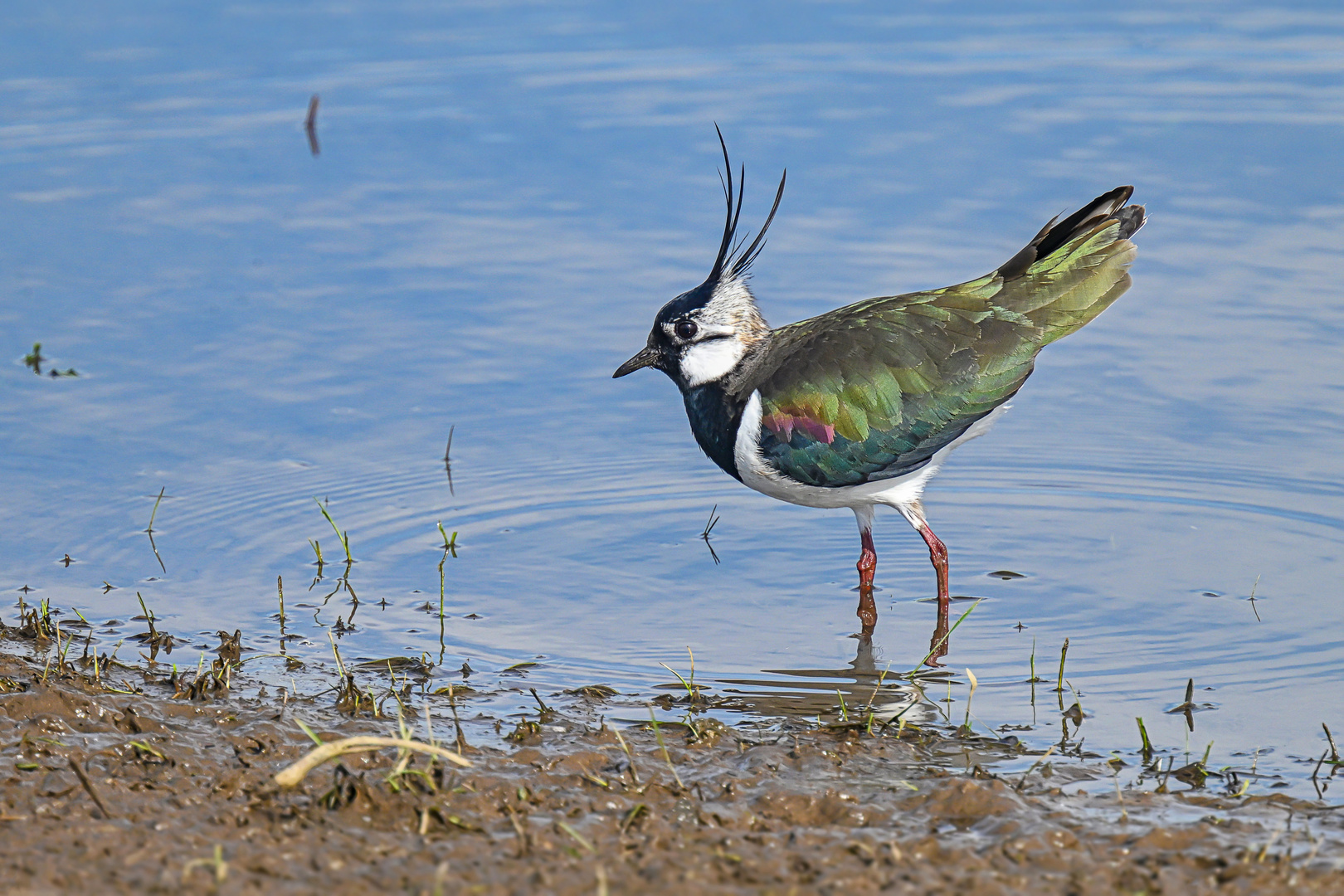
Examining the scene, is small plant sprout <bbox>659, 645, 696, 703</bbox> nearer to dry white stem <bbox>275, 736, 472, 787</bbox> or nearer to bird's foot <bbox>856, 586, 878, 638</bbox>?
bird's foot <bbox>856, 586, 878, 638</bbox>

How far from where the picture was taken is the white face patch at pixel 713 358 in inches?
265

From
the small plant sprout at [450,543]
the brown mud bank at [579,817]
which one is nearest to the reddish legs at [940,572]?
the brown mud bank at [579,817]

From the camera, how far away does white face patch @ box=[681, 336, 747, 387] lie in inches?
265

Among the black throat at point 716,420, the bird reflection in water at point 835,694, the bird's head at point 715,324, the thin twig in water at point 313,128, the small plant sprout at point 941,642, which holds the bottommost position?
the bird reflection in water at point 835,694

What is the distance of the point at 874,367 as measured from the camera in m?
6.36

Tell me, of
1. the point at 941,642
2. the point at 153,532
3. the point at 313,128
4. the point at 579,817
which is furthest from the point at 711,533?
the point at 313,128

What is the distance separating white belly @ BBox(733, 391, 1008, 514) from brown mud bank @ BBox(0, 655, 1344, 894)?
5.09ft

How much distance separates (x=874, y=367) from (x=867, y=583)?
94cm

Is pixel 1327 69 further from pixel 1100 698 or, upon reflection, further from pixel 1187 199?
pixel 1100 698

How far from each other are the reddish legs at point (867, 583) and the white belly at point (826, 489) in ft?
0.54

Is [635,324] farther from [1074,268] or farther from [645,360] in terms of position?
[1074,268]

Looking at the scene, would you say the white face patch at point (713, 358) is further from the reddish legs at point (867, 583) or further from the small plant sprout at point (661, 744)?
the small plant sprout at point (661, 744)

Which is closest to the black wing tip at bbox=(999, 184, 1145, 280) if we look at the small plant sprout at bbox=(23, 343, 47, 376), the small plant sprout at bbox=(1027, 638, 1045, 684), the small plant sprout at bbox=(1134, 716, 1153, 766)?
the small plant sprout at bbox=(1027, 638, 1045, 684)

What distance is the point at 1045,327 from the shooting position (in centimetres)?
658
